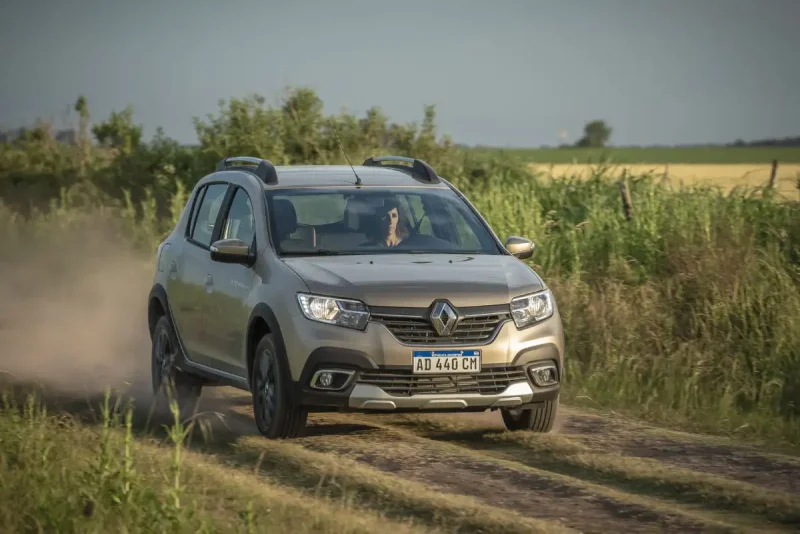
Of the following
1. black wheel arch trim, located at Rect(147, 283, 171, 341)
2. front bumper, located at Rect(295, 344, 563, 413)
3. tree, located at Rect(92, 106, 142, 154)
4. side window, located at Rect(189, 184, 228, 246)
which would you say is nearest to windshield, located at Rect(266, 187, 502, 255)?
side window, located at Rect(189, 184, 228, 246)

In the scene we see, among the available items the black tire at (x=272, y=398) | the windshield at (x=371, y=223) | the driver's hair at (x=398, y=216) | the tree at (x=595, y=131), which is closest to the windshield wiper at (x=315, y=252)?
the windshield at (x=371, y=223)

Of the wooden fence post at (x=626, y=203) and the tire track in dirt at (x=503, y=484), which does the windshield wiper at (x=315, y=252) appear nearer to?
the tire track in dirt at (x=503, y=484)

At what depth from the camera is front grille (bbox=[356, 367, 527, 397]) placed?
920cm

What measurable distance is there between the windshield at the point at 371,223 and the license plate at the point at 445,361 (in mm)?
1187

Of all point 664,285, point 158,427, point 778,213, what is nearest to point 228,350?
point 158,427

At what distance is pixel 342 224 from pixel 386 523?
3751mm

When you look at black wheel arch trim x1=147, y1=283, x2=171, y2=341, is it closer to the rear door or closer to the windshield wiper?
the rear door

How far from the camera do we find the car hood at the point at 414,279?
9.23 meters

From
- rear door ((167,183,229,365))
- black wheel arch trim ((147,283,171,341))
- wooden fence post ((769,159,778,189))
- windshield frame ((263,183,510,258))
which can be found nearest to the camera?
windshield frame ((263,183,510,258))

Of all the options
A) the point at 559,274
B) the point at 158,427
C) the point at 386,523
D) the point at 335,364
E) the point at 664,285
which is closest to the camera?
the point at 386,523

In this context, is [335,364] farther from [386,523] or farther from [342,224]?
[386,523]

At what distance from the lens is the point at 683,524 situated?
7191mm

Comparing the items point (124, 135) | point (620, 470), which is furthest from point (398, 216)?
point (124, 135)

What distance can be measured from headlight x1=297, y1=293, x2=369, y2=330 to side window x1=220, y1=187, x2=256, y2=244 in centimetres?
120
